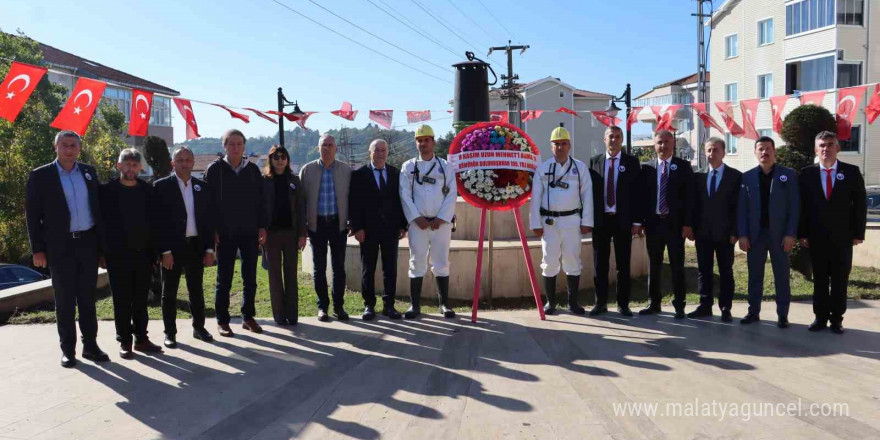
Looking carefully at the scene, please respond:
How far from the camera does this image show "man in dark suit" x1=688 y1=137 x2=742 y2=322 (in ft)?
20.4

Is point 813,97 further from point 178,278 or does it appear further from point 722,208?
point 178,278

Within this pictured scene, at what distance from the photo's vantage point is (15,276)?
11.5 m

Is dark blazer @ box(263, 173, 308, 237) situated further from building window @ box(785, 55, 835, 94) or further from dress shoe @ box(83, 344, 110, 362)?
building window @ box(785, 55, 835, 94)

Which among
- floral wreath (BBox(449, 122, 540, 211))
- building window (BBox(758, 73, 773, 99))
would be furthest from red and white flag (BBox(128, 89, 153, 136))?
building window (BBox(758, 73, 773, 99))

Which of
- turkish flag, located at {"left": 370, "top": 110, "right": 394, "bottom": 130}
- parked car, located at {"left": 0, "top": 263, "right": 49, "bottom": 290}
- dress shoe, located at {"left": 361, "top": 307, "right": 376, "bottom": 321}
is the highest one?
turkish flag, located at {"left": 370, "top": 110, "right": 394, "bottom": 130}

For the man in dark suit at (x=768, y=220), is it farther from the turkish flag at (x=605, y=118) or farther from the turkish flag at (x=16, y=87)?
the turkish flag at (x=605, y=118)

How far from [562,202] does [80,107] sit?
6.31 metres

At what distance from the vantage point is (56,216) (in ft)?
16.4

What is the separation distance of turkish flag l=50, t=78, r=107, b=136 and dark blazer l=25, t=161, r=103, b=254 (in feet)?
9.50

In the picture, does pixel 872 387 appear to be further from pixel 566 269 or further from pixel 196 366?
pixel 196 366

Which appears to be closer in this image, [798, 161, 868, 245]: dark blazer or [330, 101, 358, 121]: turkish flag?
[798, 161, 868, 245]: dark blazer

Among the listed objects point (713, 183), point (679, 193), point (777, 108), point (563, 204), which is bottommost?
point (563, 204)

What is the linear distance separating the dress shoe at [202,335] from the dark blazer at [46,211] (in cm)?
151

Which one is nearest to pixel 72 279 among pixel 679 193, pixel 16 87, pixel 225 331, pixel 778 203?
pixel 225 331
